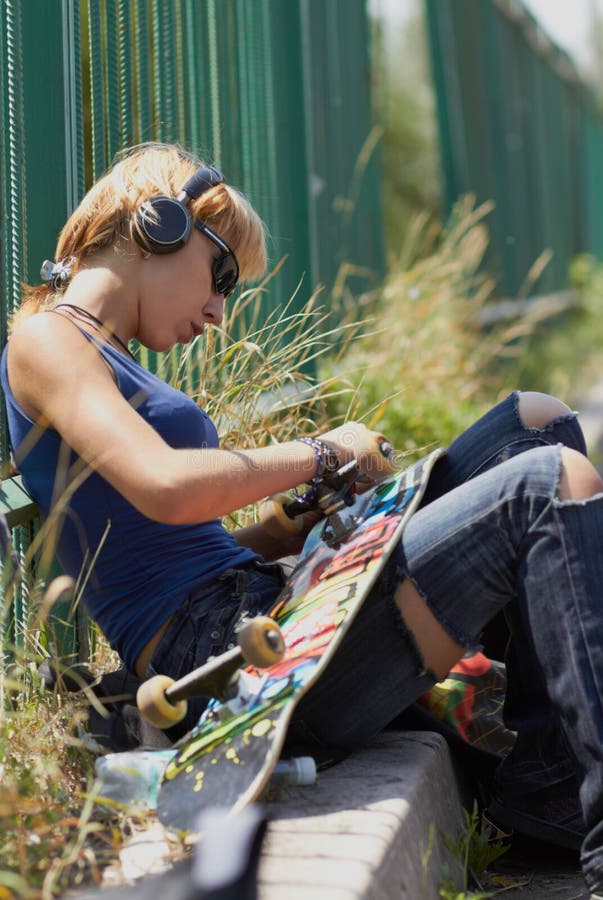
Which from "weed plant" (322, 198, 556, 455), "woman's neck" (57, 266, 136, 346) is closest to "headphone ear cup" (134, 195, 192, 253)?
"woman's neck" (57, 266, 136, 346)

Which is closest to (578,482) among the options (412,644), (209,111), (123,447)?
(412,644)

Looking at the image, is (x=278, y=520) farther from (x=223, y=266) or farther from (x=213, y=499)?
(x=223, y=266)

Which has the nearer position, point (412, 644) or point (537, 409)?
point (412, 644)

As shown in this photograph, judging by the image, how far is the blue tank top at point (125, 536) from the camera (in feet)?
8.23

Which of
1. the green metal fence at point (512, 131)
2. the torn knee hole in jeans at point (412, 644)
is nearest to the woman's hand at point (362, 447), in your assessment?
the torn knee hole in jeans at point (412, 644)

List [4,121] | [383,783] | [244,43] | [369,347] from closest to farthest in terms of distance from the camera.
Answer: [383,783] → [4,121] → [244,43] → [369,347]

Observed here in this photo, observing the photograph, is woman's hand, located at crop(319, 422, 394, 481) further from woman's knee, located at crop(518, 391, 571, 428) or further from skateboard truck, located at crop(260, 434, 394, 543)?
woman's knee, located at crop(518, 391, 571, 428)

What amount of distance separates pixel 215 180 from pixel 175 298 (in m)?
0.26

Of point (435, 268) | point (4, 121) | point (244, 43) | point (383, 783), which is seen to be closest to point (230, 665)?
point (383, 783)

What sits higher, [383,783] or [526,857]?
[383,783]

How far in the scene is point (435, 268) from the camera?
21.4ft

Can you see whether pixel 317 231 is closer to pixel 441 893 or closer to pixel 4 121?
pixel 4 121

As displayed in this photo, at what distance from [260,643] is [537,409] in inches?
38.7

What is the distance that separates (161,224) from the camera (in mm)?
2574
